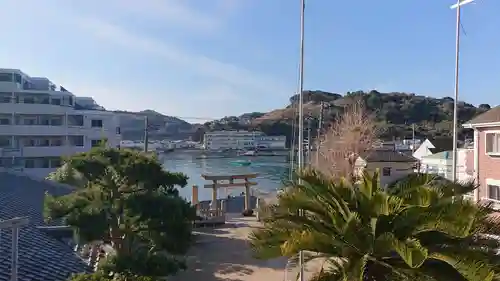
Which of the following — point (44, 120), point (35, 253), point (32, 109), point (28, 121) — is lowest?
point (35, 253)

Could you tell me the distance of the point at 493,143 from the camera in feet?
49.4

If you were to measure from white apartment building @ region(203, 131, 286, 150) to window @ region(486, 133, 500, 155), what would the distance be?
6092 centimetres

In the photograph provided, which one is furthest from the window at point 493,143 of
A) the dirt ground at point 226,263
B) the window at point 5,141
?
the window at point 5,141

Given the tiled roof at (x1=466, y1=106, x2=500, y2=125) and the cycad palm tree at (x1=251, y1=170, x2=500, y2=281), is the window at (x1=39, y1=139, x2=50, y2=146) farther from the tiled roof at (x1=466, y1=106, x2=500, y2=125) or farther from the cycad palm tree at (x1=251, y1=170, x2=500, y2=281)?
the cycad palm tree at (x1=251, y1=170, x2=500, y2=281)

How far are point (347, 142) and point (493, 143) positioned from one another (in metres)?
11.5

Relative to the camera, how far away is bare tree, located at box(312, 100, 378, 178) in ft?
84.4

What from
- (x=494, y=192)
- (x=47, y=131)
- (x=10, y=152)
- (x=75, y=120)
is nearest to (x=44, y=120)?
(x=47, y=131)

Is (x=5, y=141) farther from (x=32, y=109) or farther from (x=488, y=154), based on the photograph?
(x=488, y=154)

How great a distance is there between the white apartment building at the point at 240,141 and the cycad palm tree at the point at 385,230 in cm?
7028

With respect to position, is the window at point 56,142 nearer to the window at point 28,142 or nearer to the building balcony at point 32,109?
the window at point 28,142

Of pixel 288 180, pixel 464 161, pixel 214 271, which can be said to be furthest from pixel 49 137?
pixel 288 180

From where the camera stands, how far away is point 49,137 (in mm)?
33906

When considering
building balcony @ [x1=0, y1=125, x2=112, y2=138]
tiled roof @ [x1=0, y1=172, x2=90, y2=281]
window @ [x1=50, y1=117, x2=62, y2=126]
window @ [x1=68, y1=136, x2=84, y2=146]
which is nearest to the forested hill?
building balcony @ [x1=0, y1=125, x2=112, y2=138]

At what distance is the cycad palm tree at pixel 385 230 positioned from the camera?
4.94 m
